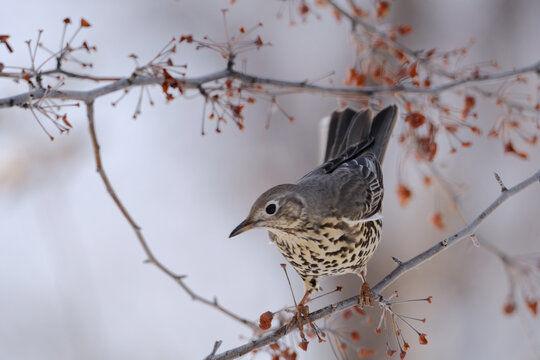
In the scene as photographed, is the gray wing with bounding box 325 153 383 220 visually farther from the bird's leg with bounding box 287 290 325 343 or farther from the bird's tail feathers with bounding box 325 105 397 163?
the bird's leg with bounding box 287 290 325 343

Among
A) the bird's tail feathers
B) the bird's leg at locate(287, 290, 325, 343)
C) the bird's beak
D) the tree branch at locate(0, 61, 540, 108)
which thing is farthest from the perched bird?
the tree branch at locate(0, 61, 540, 108)

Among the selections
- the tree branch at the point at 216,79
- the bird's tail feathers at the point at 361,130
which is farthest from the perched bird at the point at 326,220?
the tree branch at the point at 216,79

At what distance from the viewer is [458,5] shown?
963 centimetres

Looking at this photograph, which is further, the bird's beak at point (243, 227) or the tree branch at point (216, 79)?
the bird's beak at point (243, 227)

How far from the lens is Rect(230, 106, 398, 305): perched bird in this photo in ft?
12.3

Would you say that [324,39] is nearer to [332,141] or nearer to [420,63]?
[332,141]

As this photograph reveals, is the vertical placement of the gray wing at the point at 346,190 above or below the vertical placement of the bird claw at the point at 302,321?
above

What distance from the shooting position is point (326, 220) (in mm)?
4004

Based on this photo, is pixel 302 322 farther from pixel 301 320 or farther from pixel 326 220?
pixel 326 220

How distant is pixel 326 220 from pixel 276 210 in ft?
1.47

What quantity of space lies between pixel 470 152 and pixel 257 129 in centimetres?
303

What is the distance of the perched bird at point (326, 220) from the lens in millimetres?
3734

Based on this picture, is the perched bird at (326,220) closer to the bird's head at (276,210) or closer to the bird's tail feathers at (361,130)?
the bird's head at (276,210)

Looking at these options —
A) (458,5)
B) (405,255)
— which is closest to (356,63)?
(405,255)
